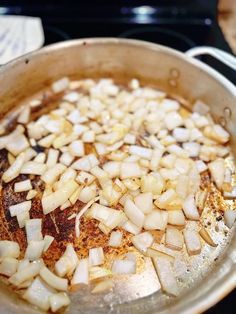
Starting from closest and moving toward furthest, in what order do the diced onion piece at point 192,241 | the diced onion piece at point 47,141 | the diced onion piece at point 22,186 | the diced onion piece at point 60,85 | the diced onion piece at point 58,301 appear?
the diced onion piece at point 58,301
the diced onion piece at point 192,241
the diced onion piece at point 22,186
the diced onion piece at point 47,141
the diced onion piece at point 60,85

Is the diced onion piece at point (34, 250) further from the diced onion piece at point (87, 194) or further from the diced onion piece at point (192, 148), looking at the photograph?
the diced onion piece at point (192, 148)

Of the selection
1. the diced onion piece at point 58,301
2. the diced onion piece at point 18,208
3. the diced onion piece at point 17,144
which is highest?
the diced onion piece at point 17,144

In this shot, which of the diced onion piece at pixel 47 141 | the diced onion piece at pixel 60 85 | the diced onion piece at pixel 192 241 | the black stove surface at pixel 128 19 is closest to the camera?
A: the diced onion piece at pixel 192 241

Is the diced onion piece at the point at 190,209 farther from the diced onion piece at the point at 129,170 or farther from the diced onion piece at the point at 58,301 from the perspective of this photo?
the diced onion piece at the point at 58,301

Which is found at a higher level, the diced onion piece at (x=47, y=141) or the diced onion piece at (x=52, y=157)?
the diced onion piece at (x=47, y=141)

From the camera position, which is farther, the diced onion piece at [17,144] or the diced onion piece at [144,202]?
the diced onion piece at [17,144]

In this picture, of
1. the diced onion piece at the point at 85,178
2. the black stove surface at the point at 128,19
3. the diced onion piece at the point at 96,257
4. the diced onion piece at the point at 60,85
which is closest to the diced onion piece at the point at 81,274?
the diced onion piece at the point at 96,257

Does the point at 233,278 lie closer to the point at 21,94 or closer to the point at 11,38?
the point at 21,94
